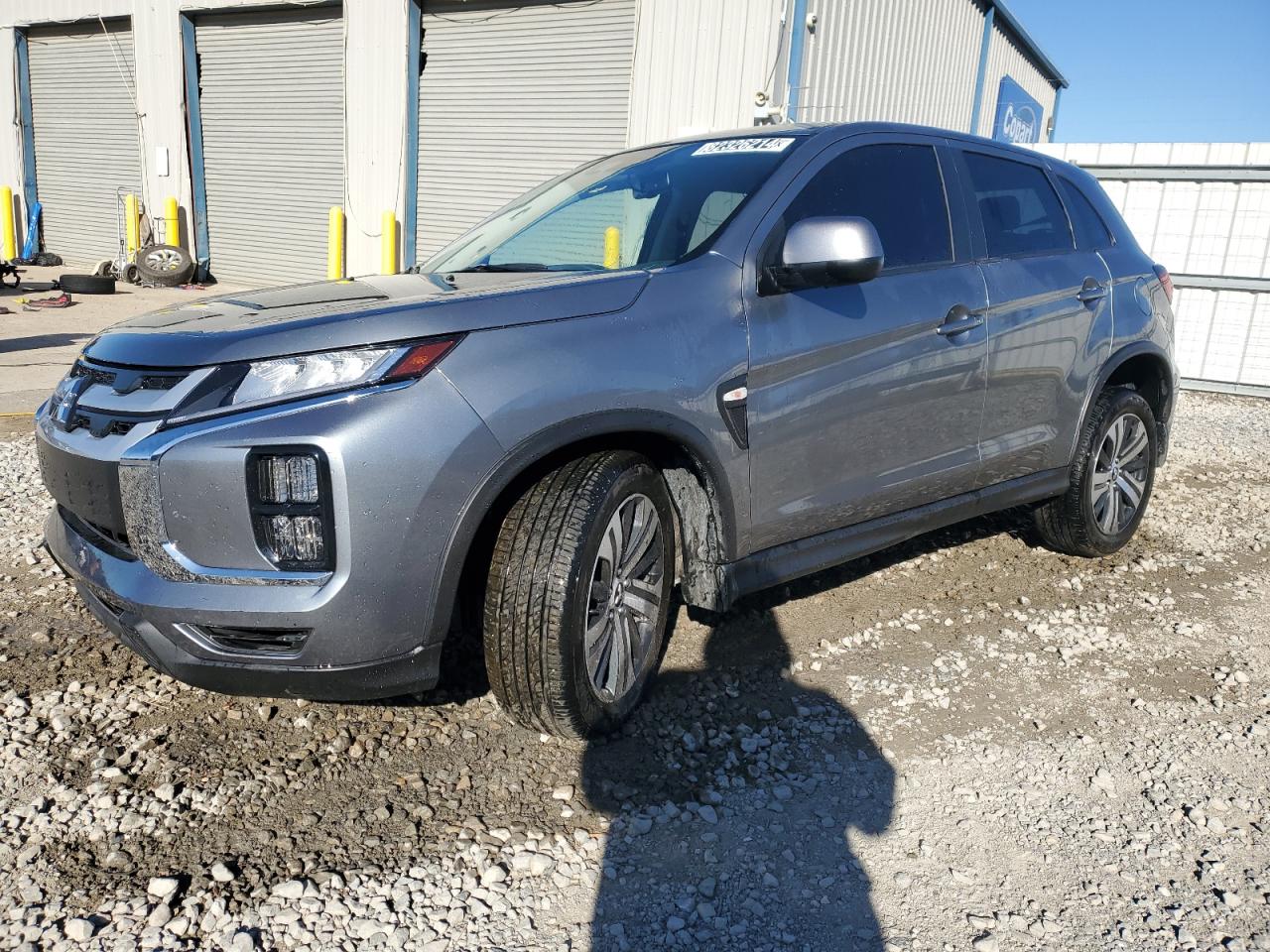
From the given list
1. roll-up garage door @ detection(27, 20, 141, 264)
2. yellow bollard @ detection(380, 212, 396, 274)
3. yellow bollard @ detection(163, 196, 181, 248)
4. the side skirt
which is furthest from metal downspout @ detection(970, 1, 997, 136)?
roll-up garage door @ detection(27, 20, 141, 264)

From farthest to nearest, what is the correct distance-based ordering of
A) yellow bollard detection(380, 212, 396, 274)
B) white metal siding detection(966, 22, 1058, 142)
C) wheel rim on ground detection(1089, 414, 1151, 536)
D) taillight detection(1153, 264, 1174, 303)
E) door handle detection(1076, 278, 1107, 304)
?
white metal siding detection(966, 22, 1058, 142) → yellow bollard detection(380, 212, 396, 274) → taillight detection(1153, 264, 1174, 303) → wheel rim on ground detection(1089, 414, 1151, 536) → door handle detection(1076, 278, 1107, 304)

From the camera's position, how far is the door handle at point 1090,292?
4.11 meters

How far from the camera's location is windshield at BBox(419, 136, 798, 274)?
3104mm

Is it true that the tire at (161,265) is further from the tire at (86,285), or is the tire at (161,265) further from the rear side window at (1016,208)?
the rear side window at (1016,208)

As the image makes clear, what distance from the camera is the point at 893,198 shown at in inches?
137

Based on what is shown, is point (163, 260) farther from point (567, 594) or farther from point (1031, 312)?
point (567, 594)

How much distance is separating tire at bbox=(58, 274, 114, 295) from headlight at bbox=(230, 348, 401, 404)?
13.7 metres

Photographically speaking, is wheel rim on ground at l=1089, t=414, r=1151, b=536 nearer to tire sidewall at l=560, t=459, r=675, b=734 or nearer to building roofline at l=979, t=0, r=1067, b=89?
tire sidewall at l=560, t=459, r=675, b=734

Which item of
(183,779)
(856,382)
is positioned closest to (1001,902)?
(856,382)

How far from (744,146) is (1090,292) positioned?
1775 mm

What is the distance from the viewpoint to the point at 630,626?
2.85 meters

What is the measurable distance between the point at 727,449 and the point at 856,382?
588 millimetres

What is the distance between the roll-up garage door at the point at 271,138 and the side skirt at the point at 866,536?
12.4 m

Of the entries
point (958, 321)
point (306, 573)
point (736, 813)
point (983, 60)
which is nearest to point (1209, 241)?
point (983, 60)
